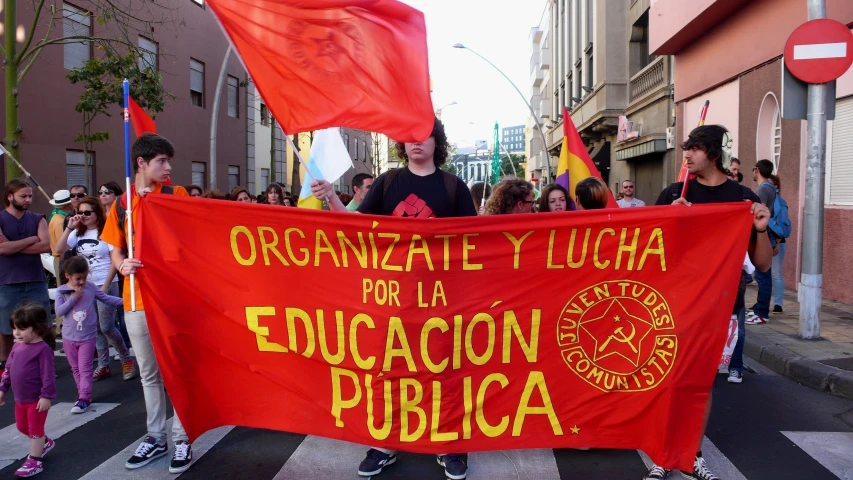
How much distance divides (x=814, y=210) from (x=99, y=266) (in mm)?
7212

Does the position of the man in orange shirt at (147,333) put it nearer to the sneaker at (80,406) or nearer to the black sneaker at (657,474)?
the sneaker at (80,406)

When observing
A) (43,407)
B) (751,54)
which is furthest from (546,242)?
(751,54)

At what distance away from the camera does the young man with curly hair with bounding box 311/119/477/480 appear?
3992 mm

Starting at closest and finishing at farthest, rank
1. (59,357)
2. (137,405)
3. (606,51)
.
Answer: (137,405), (59,357), (606,51)

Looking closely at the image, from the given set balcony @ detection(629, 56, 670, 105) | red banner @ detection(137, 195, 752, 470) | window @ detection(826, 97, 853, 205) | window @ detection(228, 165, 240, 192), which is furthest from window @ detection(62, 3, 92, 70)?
balcony @ detection(629, 56, 670, 105)

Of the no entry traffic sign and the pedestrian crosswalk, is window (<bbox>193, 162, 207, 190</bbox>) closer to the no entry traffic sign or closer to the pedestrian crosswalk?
the pedestrian crosswalk

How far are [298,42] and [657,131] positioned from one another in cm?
1700

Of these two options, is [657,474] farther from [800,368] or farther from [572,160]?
[572,160]

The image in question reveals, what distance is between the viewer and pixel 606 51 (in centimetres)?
2325

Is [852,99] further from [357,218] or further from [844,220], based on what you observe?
[357,218]

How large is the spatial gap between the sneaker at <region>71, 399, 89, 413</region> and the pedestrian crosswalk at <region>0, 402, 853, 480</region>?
1.91ft

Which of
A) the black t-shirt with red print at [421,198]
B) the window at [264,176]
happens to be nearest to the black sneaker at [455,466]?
the black t-shirt with red print at [421,198]

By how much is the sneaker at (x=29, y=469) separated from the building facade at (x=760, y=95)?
968 centimetres

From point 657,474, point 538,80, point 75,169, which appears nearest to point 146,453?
point 657,474
